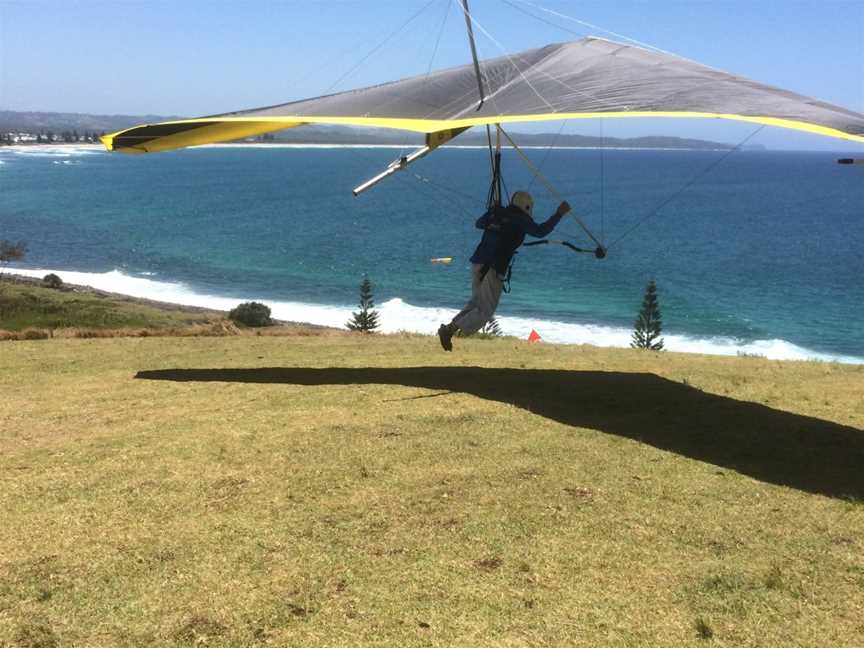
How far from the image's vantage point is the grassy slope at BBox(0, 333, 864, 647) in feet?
13.5

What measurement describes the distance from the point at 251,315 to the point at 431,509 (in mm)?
24394

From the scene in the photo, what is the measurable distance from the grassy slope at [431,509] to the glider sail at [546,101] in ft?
9.00

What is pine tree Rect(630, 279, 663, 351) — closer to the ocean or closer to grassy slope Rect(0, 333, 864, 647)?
the ocean

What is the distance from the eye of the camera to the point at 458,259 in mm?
66750

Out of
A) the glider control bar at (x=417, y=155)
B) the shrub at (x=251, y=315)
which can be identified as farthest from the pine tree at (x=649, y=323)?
the glider control bar at (x=417, y=155)

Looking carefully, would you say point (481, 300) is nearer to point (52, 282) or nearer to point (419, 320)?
point (419, 320)

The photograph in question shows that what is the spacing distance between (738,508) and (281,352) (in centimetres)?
717

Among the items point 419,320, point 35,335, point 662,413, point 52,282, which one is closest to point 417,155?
point 662,413

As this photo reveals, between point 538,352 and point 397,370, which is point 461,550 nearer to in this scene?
point 397,370

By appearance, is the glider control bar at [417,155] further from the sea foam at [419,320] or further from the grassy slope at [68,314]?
the sea foam at [419,320]

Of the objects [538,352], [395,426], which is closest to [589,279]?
[538,352]

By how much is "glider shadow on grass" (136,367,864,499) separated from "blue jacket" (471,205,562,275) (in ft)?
4.37

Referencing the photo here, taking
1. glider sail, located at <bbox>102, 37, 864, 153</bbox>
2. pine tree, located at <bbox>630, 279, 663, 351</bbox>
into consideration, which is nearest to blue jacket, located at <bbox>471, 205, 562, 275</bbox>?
glider sail, located at <bbox>102, 37, 864, 153</bbox>

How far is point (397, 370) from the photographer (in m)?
9.81
